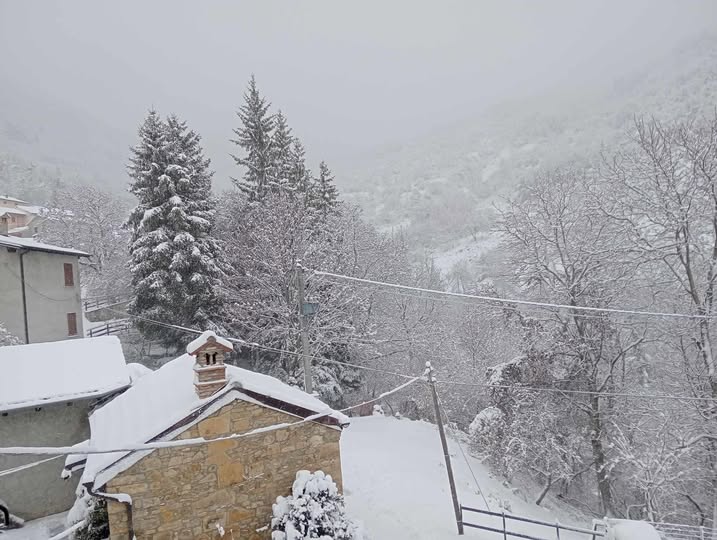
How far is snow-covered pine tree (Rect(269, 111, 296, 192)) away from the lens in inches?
982

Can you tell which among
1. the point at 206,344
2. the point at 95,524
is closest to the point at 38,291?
the point at 95,524

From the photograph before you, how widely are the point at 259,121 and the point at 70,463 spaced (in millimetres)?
22096

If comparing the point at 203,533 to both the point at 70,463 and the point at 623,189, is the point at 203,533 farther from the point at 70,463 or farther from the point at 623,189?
the point at 623,189

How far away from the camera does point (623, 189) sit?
53.4 feet

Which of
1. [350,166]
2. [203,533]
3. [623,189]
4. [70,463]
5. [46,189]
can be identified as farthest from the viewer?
[350,166]

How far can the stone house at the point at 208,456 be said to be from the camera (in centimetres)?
766

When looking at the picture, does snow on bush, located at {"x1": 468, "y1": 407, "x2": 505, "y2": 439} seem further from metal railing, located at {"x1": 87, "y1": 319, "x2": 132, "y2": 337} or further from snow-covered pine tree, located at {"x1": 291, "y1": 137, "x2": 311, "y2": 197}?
metal railing, located at {"x1": 87, "y1": 319, "x2": 132, "y2": 337}

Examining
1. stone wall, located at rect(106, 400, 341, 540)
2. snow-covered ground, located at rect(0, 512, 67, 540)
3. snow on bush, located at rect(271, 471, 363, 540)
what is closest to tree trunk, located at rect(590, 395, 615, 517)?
snow on bush, located at rect(271, 471, 363, 540)

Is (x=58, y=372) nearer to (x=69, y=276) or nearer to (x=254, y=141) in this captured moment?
(x=69, y=276)

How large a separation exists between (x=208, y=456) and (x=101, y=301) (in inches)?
1312

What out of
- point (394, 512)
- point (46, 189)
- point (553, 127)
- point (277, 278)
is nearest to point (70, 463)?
point (394, 512)

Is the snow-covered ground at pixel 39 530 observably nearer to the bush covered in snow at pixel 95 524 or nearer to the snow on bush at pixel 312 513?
the bush covered in snow at pixel 95 524

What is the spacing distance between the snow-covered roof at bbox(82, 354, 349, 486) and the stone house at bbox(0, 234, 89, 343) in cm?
1229

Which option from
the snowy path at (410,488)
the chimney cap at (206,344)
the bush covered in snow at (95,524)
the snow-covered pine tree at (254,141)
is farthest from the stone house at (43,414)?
the snow-covered pine tree at (254,141)
